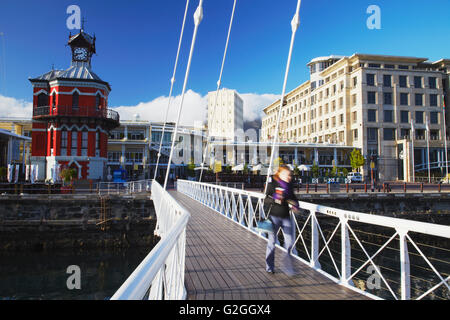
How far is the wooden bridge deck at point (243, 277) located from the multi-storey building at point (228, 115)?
45517 millimetres

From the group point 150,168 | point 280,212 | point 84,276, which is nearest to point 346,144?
point 150,168

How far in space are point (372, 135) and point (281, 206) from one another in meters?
52.0

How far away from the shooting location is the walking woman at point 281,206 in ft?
15.8

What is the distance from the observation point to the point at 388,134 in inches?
1989

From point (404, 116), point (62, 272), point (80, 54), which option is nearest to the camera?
point (62, 272)

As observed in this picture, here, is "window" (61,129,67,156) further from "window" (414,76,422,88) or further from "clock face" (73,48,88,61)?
"window" (414,76,422,88)

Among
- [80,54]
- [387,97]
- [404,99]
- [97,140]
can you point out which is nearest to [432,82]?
[404,99]

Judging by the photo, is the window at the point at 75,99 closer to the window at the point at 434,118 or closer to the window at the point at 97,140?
the window at the point at 97,140

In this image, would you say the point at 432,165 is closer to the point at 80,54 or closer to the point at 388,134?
the point at 388,134

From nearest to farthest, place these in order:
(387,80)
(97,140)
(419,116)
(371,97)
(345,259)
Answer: (345,259), (97,140), (371,97), (387,80), (419,116)

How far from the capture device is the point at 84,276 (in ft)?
45.9

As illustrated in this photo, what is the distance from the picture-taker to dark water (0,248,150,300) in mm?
12218

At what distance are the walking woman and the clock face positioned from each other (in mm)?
37306
